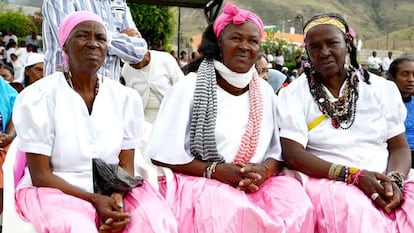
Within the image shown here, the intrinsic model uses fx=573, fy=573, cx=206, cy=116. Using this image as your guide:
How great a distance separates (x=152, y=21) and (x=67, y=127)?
2963cm

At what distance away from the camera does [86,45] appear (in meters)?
2.85

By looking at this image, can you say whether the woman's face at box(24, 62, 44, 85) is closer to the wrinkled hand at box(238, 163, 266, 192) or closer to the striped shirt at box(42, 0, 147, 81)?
the striped shirt at box(42, 0, 147, 81)

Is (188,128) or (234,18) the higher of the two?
(234,18)

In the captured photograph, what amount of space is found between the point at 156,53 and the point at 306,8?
118 metres

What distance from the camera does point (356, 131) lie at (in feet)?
10.7

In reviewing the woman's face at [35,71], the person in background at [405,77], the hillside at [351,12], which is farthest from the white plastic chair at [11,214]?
the hillside at [351,12]

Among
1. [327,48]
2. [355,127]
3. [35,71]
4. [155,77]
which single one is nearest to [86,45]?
[327,48]

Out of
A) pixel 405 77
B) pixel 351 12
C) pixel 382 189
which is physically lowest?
pixel 382 189

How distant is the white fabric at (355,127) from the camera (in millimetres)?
3219

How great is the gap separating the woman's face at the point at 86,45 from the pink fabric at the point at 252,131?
92 centimetres

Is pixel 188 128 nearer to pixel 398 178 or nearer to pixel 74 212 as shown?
pixel 74 212

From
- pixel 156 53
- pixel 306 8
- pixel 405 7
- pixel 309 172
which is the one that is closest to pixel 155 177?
pixel 309 172

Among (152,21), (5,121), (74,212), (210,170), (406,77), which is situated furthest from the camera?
(152,21)

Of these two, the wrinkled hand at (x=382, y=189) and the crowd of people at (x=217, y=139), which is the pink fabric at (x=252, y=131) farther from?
the wrinkled hand at (x=382, y=189)
